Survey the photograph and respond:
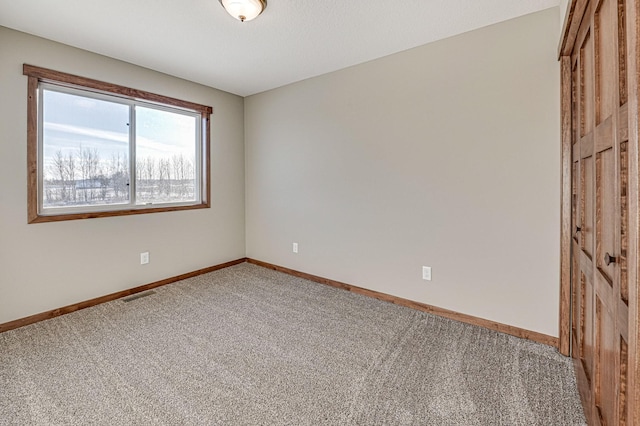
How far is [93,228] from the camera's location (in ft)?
9.68

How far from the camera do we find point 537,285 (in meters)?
2.25

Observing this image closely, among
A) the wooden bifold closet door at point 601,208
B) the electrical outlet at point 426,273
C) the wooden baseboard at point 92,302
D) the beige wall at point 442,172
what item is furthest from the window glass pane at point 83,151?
the wooden bifold closet door at point 601,208

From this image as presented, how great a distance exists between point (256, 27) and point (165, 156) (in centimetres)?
198

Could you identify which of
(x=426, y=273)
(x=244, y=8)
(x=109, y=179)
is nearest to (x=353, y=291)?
(x=426, y=273)

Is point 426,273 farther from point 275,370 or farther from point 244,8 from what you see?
point 244,8

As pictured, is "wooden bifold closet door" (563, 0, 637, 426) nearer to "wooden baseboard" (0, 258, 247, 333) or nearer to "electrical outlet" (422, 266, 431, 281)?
"electrical outlet" (422, 266, 431, 281)

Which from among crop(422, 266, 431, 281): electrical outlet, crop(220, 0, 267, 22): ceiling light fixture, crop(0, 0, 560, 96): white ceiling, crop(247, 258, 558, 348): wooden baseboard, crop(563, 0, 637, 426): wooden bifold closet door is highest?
crop(0, 0, 560, 96): white ceiling

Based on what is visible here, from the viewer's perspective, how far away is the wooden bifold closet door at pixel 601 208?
3.22 feet

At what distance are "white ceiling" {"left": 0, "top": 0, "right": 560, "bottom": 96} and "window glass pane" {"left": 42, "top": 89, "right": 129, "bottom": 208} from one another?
21.3 inches

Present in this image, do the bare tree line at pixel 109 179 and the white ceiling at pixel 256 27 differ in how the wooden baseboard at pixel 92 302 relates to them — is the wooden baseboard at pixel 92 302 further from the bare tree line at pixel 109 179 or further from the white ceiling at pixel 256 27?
the white ceiling at pixel 256 27

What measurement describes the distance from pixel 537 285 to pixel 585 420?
3.08 ft

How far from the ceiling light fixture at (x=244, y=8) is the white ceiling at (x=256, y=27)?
0.30 feet

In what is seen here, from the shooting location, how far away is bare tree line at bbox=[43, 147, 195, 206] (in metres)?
2.78

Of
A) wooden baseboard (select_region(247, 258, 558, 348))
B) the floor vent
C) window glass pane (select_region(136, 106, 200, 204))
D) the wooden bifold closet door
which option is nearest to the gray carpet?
wooden baseboard (select_region(247, 258, 558, 348))
